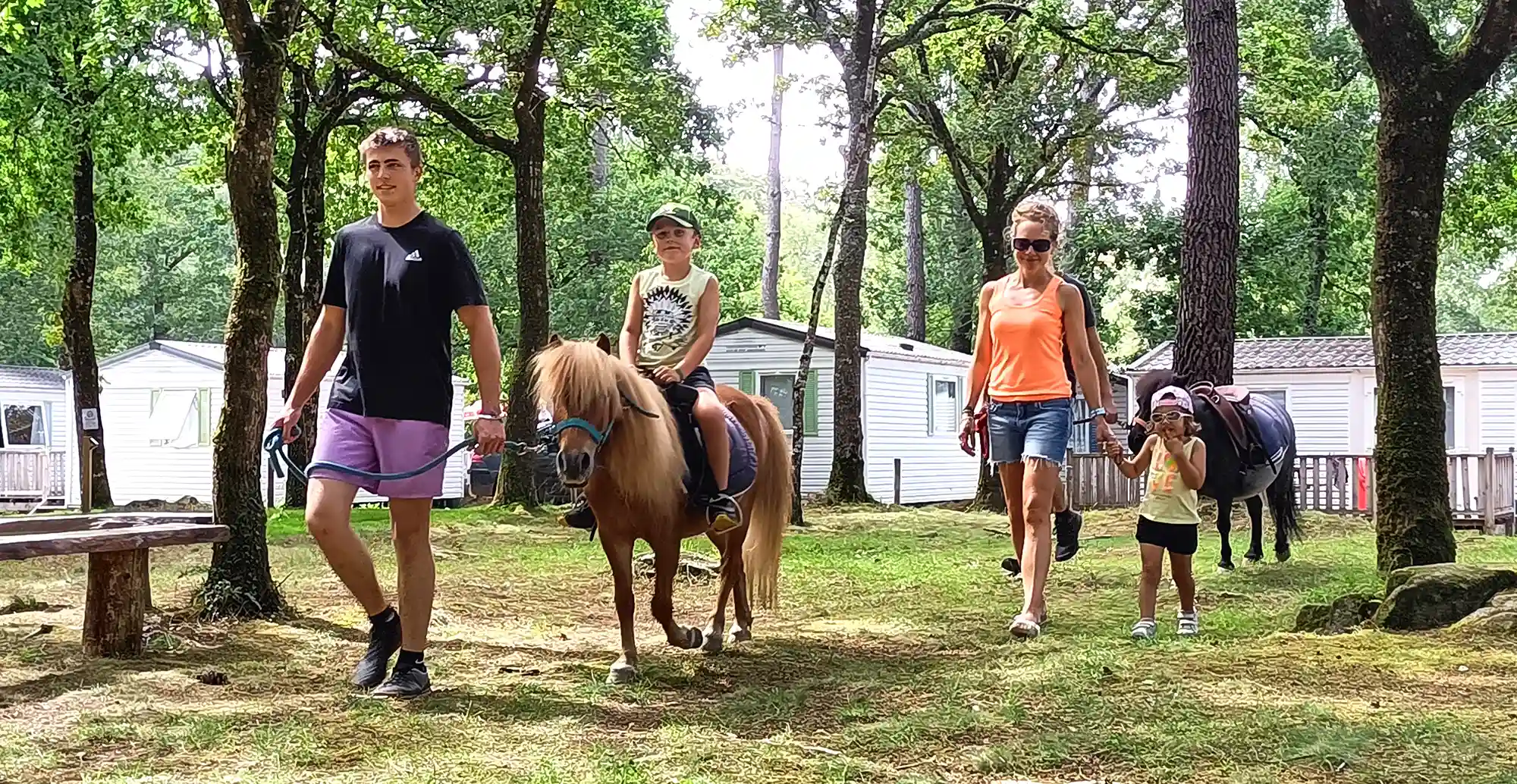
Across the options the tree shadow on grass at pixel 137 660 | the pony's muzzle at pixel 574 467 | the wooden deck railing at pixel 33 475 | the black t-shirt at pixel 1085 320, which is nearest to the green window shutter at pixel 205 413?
the wooden deck railing at pixel 33 475

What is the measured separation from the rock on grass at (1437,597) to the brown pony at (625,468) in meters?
2.89

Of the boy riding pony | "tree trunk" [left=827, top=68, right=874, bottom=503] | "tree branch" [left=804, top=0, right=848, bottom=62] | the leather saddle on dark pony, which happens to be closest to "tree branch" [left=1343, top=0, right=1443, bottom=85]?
the boy riding pony

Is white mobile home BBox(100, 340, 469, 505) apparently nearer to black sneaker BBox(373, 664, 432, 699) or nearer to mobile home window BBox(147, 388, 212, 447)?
mobile home window BBox(147, 388, 212, 447)

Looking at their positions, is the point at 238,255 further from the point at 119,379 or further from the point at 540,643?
the point at 119,379

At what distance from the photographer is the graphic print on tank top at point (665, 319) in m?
5.77

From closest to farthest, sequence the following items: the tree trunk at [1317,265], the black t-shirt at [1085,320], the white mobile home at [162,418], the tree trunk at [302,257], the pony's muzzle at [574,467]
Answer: the pony's muzzle at [574,467]
the black t-shirt at [1085,320]
the tree trunk at [302,257]
the white mobile home at [162,418]
the tree trunk at [1317,265]

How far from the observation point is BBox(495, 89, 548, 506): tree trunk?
17.8 meters

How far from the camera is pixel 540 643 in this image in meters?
6.29

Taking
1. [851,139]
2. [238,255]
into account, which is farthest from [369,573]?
[851,139]

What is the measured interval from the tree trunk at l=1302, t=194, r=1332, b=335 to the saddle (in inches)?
851

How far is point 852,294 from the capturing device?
Answer: 62.7 feet

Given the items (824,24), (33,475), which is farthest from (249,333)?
(33,475)

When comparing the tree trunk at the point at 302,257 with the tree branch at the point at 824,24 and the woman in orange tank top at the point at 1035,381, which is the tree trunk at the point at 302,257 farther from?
the woman in orange tank top at the point at 1035,381

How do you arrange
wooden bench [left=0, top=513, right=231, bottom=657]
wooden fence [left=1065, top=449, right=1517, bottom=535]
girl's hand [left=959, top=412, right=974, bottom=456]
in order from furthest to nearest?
1. wooden fence [left=1065, top=449, right=1517, bottom=535]
2. girl's hand [left=959, top=412, right=974, bottom=456]
3. wooden bench [left=0, top=513, right=231, bottom=657]
